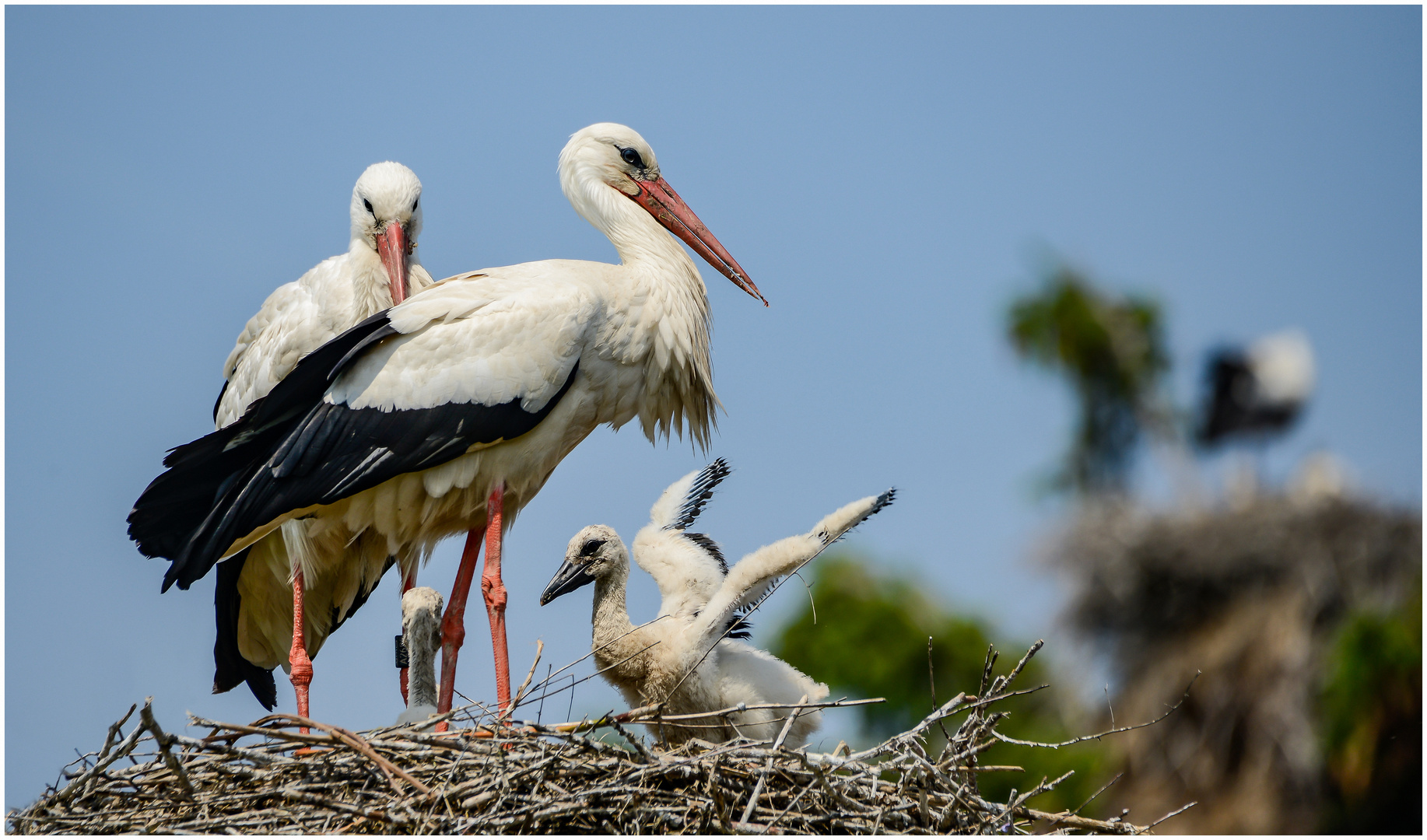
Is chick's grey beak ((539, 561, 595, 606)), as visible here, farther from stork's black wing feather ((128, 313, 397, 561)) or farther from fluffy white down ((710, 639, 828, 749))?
stork's black wing feather ((128, 313, 397, 561))

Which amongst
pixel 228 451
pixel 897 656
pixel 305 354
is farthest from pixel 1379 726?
pixel 228 451

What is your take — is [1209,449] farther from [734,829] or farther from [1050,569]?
[734,829]

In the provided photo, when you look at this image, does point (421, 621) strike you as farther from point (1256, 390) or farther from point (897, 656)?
point (1256, 390)

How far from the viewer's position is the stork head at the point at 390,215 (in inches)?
203

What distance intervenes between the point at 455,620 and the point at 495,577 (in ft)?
0.81

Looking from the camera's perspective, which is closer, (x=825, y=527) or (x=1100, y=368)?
(x=825, y=527)

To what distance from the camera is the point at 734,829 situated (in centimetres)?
352

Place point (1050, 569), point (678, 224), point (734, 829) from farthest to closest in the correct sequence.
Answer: point (1050, 569) → point (678, 224) → point (734, 829)

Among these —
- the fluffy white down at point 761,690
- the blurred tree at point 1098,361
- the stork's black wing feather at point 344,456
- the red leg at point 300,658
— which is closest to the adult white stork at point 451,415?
the stork's black wing feather at point 344,456

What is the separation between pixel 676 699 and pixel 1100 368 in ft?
75.3

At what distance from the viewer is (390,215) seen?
5.19 meters

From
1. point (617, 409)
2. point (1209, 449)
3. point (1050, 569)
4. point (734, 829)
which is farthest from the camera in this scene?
point (1209, 449)

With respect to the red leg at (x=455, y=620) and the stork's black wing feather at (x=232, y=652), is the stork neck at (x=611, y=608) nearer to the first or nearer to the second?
the red leg at (x=455, y=620)

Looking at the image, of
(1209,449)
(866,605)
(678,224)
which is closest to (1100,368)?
(1209,449)
